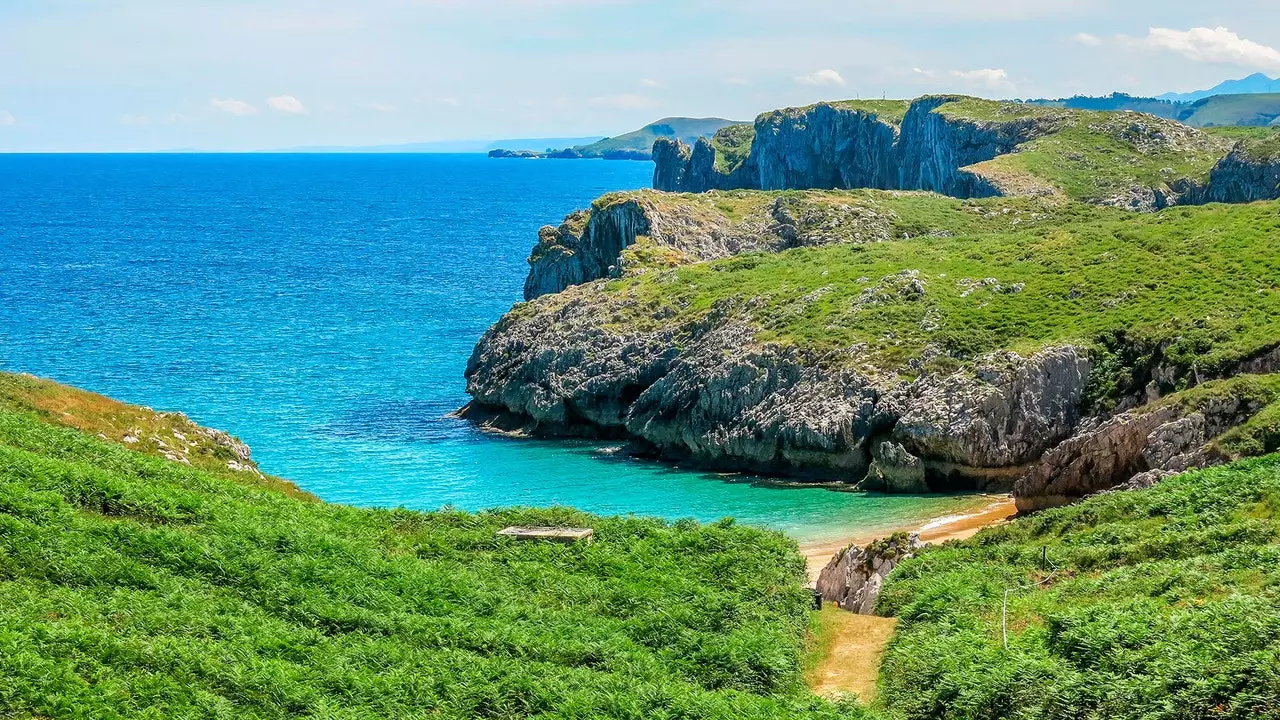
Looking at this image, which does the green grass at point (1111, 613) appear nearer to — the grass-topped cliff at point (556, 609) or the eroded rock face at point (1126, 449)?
the grass-topped cliff at point (556, 609)

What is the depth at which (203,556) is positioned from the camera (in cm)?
2483

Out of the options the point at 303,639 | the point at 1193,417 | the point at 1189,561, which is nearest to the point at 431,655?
the point at 303,639

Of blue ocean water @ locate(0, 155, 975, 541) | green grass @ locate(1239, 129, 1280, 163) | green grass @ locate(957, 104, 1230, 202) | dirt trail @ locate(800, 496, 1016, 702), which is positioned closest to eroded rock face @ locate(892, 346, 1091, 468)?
blue ocean water @ locate(0, 155, 975, 541)

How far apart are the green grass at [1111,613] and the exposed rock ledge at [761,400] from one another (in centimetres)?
2096

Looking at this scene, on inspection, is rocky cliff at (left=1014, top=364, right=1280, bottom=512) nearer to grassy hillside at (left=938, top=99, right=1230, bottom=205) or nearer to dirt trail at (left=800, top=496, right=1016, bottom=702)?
dirt trail at (left=800, top=496, right=1016, bottom=702)

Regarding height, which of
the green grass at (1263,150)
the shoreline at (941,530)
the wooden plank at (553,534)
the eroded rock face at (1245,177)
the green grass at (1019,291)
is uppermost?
the green grass at (1263,150)

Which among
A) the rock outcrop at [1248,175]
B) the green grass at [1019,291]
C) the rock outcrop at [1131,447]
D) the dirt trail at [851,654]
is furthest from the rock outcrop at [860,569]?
the rock outcrop at [1248,175]

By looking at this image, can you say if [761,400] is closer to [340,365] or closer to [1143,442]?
[1143,442]

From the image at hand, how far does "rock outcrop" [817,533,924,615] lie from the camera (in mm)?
31938

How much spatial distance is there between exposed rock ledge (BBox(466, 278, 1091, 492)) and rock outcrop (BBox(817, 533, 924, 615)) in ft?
67.9

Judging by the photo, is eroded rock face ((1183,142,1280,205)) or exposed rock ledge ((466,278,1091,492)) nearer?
exposed rock ledge ((466,278,1091,492))

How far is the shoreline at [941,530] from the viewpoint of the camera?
145 feet

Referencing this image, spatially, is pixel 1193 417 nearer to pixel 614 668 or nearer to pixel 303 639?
pixel 614 668

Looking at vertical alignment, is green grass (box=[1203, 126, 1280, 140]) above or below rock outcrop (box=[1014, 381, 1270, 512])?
above
